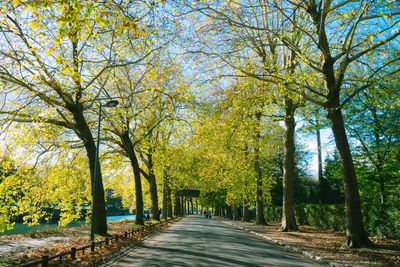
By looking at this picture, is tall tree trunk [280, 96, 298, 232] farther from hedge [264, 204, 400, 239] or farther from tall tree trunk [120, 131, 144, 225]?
tall tree trunk [120, 131, 144, 225]

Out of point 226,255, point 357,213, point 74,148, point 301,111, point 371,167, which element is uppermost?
point 301,111

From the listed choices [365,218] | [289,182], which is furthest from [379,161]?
[289,182]

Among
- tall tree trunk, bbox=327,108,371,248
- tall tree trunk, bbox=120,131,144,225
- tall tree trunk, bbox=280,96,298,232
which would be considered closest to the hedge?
tall tree trunk, bbox=327,108,371,248

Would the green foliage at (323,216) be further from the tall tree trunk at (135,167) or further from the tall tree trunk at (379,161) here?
the tall tree trunk at (135,167)

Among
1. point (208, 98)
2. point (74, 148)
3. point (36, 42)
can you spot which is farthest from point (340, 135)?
point (74, 148)

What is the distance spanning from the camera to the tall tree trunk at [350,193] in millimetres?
10968

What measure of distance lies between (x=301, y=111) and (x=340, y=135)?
33.8 ft

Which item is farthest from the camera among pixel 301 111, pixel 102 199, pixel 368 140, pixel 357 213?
pixel 368 140

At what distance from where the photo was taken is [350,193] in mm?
11391

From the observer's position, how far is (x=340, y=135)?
11.8 m

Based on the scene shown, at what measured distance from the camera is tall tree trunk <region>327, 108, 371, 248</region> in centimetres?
1097

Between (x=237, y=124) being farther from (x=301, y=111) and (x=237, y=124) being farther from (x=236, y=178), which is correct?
→ (x=236, y=178)

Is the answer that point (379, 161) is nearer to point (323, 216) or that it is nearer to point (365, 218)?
point (365, 218)

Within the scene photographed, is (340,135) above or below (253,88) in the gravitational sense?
below
